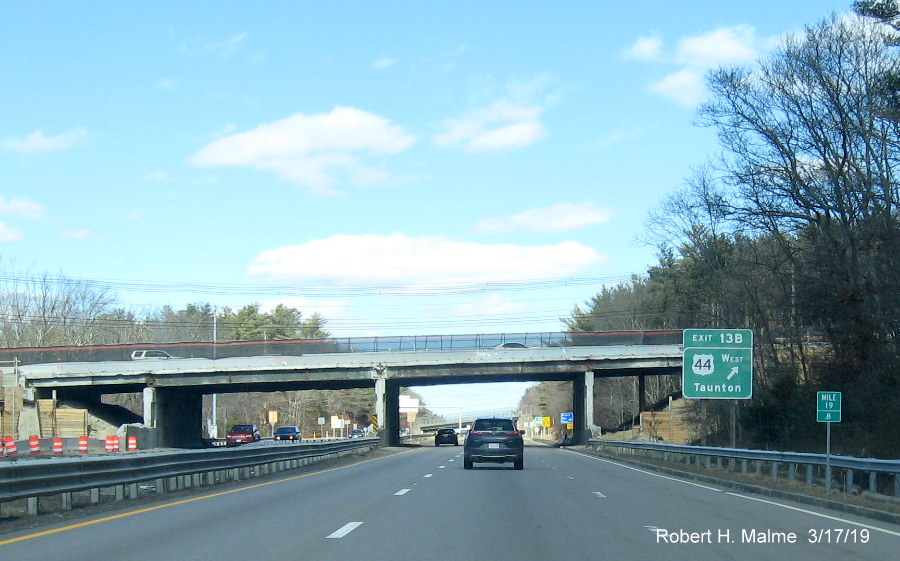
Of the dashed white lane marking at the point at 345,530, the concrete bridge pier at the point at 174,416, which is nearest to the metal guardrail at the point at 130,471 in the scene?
the dashed white lane marking at the point at 345,530

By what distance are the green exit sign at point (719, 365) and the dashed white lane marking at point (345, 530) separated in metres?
19.8

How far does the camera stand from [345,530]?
13.5m

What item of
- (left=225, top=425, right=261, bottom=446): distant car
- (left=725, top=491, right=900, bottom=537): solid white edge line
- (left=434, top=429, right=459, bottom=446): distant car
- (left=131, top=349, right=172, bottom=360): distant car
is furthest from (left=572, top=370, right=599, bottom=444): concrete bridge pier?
(left=725, top=491, right=900, bottom=537): solid white edge line

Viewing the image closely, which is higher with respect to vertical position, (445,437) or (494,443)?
(494,443)

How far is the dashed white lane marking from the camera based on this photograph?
1294cm

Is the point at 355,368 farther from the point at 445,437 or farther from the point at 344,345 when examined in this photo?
the point at 445,437

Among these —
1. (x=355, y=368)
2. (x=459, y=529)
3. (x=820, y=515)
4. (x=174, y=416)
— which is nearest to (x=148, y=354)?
(x=174, y=416)

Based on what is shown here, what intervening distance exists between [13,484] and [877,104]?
1375 inches

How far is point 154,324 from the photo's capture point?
109 meters

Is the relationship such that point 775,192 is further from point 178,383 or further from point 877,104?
point 178,383

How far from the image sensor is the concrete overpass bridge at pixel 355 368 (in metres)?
62.2

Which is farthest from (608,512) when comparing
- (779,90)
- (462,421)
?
(462,421)

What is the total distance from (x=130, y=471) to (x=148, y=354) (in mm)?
47803

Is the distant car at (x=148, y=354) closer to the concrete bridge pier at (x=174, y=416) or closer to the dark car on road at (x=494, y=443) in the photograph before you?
the concrete bridge pier at (x=174, y=416)
